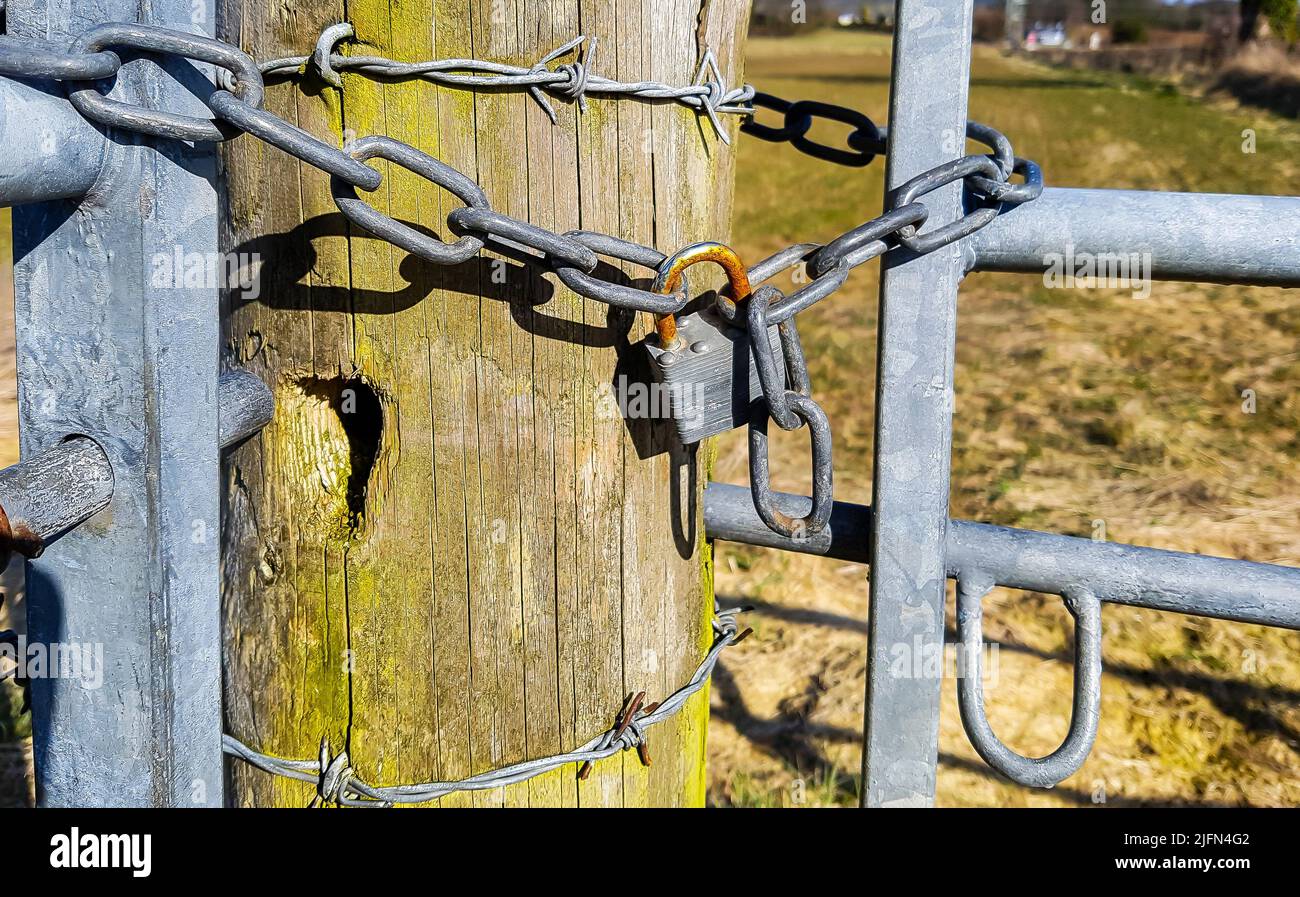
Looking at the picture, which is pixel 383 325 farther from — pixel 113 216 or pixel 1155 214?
pixel 1155 214

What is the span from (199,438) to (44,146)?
330mm

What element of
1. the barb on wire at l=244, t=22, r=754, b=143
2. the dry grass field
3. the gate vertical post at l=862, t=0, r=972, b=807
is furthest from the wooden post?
the dry grass field

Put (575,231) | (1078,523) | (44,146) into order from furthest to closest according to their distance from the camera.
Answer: (1078,523) → (575,231) → (44,146)

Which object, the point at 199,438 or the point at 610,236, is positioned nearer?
the point at 199,438

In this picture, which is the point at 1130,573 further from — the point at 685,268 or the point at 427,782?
the point at 427,782

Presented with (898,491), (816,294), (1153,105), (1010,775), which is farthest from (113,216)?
(1153,105)

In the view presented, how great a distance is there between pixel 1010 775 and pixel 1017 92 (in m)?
15.8

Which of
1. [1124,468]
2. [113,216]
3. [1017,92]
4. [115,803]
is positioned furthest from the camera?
[1017,92]

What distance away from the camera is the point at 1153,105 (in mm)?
14484

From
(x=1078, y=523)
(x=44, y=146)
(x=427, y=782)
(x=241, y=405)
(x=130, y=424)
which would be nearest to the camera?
(x=44, y=146)

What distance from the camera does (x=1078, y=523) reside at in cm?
445

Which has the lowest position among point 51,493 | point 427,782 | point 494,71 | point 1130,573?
point 427,782

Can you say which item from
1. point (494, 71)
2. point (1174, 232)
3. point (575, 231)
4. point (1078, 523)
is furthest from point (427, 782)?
point (1078, 523)

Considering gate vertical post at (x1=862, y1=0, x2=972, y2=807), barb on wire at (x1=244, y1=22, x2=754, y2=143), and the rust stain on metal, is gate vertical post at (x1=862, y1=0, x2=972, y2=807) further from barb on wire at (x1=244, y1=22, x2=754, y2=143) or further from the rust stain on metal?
barb on wire at (x1=244, y1=22, x2=754, y2=143)
